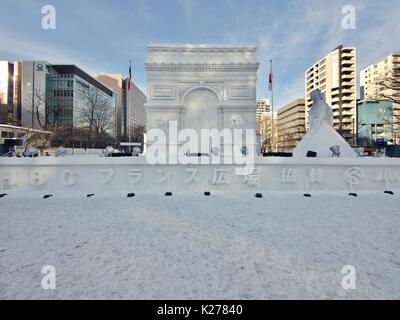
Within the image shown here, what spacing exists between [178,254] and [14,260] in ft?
7.99

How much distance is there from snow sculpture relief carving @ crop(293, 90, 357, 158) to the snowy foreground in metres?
5.44

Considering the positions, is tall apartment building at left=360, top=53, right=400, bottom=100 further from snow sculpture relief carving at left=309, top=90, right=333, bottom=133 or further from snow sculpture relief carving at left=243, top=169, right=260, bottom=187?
snow sculpture relief carving at left=243, top=169, right=260, bottom=187

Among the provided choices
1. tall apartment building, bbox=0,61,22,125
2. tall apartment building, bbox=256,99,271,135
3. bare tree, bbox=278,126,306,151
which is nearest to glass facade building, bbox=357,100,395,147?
bare tree, bbox=278,126,306,151

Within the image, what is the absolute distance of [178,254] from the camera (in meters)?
3.31

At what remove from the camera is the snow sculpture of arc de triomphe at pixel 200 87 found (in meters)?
21.4

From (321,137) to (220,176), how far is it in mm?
7272

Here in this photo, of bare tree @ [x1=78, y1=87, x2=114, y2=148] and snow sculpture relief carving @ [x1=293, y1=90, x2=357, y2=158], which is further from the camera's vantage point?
bare tree @ [x1=78, y1=87, x2=114, y2=148]

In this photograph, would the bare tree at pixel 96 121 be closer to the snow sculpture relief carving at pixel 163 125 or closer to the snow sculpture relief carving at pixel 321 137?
the snow sculpture relief carving at pixel 163 125

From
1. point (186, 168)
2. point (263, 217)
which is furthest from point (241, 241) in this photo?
point (186, 168)

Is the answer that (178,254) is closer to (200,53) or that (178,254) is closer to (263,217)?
(263,217)

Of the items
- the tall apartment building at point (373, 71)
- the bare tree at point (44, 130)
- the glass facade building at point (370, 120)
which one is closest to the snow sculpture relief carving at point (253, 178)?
the bare tree at point (44, 130)

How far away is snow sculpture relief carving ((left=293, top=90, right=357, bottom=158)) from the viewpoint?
11172mm

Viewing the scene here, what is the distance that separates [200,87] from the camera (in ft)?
70.3

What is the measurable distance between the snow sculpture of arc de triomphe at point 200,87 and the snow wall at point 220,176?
44.2 feet
